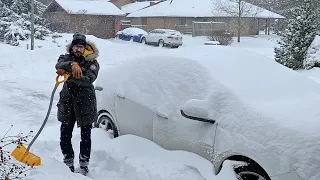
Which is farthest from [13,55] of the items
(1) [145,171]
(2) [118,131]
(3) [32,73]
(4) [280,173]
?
(4) [280,173]

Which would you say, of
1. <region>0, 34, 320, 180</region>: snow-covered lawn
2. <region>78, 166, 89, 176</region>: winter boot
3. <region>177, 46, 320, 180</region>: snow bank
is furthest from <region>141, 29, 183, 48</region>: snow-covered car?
<region>78, 166, 89, 176</region>: winter boot

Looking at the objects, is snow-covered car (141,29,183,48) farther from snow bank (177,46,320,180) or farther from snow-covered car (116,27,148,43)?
snow bank (177,46,320,180)

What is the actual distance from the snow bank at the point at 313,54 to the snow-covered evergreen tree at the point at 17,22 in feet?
55.6

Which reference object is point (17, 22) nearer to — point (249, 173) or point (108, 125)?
point (108, 125)

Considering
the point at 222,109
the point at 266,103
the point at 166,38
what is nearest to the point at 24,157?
the point at 222,109

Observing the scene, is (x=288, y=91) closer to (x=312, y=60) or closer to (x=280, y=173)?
(x=280, y=173)

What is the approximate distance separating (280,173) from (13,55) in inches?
681

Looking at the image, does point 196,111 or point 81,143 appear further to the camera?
point 81,143

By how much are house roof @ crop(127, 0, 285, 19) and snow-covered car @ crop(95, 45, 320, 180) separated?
34431 mm

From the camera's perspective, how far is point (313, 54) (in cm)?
1453

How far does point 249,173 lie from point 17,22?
83.1ft

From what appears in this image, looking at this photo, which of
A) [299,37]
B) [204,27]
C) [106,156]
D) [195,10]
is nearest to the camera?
[106,156]

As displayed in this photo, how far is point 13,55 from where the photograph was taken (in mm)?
18312

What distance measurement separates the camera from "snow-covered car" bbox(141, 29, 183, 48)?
29.1 m
